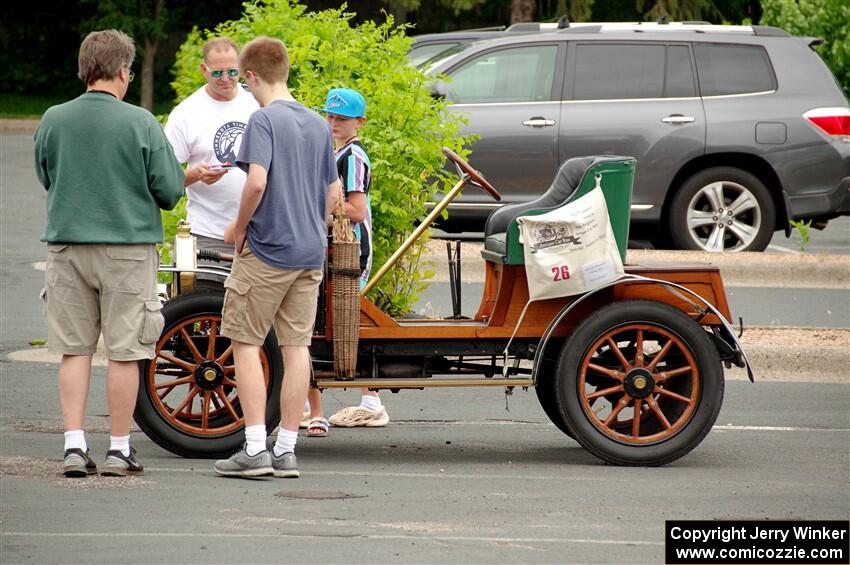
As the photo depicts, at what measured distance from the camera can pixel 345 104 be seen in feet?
24.8

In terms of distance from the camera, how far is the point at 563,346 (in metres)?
7.31

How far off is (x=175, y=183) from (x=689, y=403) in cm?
260

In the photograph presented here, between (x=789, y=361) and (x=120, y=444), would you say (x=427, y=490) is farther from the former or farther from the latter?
(x=789, y=361)

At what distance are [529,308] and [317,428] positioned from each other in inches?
55.8

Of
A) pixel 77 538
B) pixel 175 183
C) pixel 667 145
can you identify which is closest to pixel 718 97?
pixel 667 145

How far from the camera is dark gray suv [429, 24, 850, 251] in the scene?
13484 millimetres

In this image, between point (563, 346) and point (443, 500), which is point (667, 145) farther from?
point (443, 500)

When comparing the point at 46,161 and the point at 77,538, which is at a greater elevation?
the point at 46,161

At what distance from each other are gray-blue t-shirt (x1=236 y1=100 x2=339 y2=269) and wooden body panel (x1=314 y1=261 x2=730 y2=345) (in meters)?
0.62

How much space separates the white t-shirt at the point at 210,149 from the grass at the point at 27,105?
77.2 ft

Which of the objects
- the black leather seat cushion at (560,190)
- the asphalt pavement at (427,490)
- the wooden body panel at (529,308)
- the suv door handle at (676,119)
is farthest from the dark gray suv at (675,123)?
the wooden body panel at (529,308)

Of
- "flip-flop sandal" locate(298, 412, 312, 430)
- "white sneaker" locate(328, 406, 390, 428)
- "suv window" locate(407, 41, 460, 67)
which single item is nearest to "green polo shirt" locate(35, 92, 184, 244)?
"flip-flop sandal" locate(298, 412, 312, 430)

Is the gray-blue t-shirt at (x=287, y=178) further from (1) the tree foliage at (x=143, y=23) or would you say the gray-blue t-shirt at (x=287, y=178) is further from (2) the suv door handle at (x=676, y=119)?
(1) the tree foliage at (x=143, y=23)

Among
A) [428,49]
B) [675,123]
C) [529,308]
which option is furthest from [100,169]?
[428,49]
